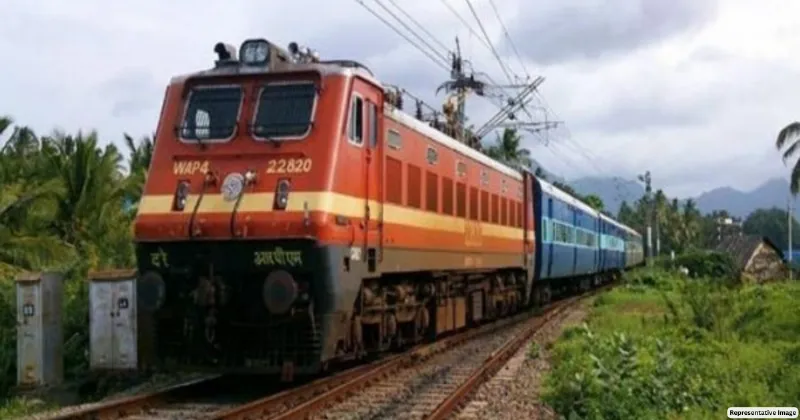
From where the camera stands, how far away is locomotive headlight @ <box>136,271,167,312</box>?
10.9 m

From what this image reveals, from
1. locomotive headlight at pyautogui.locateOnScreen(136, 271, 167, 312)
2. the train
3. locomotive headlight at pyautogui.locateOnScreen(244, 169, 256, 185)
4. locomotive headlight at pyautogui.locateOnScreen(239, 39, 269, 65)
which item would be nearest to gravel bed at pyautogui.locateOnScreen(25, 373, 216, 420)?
the train

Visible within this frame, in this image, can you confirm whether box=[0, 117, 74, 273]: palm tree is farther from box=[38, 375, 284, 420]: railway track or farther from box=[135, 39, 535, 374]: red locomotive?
box=[135, 39, 535, 374]: red locomotive

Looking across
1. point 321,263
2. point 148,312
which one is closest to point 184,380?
point 148,312

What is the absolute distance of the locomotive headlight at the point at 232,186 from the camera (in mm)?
11000

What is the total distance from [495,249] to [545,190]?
26.6ft

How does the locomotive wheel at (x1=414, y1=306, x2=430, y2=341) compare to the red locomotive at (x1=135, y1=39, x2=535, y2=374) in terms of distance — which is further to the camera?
the locomotive wheel at (x1=414, y1=306, x2=430, y2=341)

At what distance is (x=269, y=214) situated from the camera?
10758mm

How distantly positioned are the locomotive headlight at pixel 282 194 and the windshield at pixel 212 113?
1.07 meters

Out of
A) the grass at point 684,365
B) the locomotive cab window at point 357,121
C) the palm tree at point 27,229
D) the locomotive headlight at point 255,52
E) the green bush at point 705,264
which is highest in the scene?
Answer: the locomotive headlight at point 255,52

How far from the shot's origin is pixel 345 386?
11102 mm

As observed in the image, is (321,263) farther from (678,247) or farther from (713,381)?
(678,247)

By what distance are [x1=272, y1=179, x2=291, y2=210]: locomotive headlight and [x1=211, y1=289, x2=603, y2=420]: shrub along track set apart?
2.06 m

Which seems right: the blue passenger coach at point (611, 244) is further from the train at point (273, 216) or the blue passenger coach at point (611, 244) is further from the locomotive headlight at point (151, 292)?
the locomotive headlight at point (151, 292)

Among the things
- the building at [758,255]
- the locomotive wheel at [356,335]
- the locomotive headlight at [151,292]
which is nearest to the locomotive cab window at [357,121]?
the locomotive wheel at [356,335]
